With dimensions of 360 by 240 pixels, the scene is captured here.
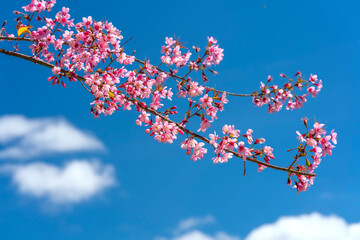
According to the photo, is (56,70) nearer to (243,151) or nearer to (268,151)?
(243,151)

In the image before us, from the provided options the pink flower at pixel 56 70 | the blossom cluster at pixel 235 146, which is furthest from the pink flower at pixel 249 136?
the pink flower at pixel 56 70

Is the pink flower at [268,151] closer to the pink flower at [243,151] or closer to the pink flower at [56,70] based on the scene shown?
the pink flower at [243,151]

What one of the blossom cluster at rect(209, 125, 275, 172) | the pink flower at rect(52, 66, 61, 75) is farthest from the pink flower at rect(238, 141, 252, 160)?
the pink flower at rect(52, 66, 61, 75)

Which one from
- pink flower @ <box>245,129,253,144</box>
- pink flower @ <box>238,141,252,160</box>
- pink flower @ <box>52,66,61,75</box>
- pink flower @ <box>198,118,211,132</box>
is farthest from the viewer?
pink flower @ <box>52,66,61,75</box>

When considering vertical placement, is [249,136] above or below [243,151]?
above

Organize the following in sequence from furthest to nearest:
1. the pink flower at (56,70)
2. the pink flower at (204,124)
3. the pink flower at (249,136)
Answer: the pink flower at (56,70) < the pink flower at (204,124) < the pink flower at (249,136)

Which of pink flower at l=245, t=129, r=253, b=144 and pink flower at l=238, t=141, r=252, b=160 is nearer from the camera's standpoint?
pink flower at l=238, t=141, r=252, b=160

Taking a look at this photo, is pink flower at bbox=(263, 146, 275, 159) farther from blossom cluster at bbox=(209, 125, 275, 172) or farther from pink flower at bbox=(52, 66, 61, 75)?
pink flower at bbox=(52, 66, 61, 75)

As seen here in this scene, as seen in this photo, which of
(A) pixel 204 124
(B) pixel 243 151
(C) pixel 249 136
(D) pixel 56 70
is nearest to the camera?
(B) pixel 243 151

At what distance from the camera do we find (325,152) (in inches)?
227

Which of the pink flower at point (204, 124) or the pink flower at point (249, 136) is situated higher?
the pink flower at point (204, 124)

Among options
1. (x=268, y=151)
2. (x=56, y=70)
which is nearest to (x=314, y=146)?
(x=268, y=151)

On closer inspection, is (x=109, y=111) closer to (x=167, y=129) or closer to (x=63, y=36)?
(x=167, y=129)

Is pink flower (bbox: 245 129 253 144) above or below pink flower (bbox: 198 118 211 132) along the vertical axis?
below
